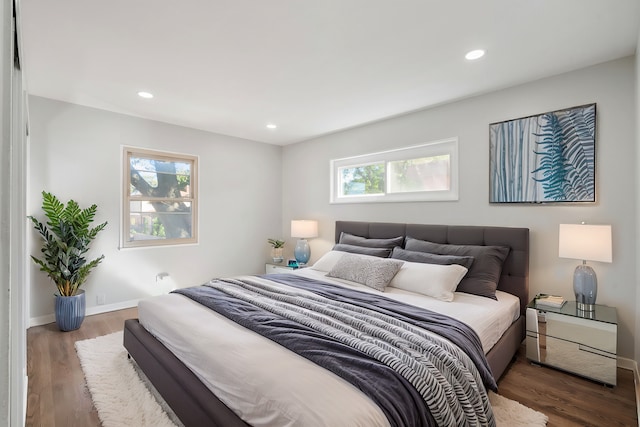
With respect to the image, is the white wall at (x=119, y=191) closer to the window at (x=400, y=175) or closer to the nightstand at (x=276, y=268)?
the nightstand at (x=276, y=268)

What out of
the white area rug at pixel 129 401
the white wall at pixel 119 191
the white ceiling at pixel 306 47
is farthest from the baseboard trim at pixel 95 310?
the white ceiling at pixel 306 47

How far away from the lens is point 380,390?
133 cm

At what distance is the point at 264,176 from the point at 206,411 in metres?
4.28

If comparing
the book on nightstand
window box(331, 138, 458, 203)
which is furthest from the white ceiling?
the book on nightstand

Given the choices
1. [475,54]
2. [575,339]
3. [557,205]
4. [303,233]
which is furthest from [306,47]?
[575,339]

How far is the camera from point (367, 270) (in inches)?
124

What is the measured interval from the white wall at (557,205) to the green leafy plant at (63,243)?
3.39 m

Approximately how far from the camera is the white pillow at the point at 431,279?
106 inches

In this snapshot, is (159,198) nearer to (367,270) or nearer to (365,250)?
(365,250)

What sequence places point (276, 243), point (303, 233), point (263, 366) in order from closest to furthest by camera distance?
point (263, 366)
point (303, 233)
point (276, 243)

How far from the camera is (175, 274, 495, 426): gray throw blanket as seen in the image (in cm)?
138

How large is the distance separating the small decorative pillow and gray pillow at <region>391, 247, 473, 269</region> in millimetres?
204

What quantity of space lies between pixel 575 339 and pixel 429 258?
1237 mm

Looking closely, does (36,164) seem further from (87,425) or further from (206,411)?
(206,411)
